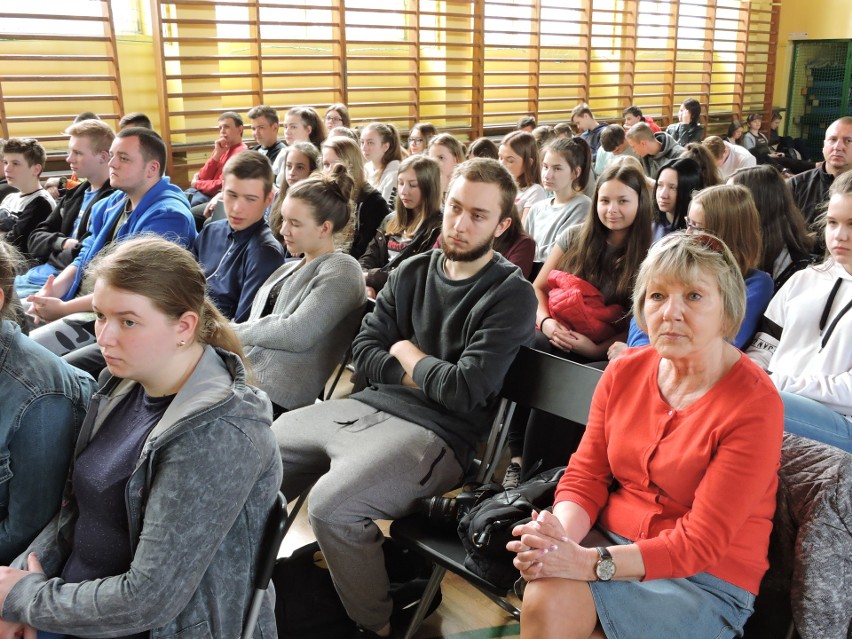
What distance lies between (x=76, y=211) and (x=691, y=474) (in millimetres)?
3909

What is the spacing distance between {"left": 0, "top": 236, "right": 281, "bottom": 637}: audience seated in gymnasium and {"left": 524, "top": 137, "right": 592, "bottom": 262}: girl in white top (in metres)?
2.75

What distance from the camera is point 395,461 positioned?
6.84ft

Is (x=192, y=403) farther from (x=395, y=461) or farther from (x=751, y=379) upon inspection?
(x=751, y=379)

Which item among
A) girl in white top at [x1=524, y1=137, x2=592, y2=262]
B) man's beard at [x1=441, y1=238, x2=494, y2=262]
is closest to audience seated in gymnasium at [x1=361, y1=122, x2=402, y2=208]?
girl in white top at [x1=524, y1=137, x2=592, y2=262]

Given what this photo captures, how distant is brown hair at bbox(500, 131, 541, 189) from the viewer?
4.88m

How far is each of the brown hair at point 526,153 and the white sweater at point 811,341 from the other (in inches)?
101

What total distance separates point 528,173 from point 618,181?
187 centimetres

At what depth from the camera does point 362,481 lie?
6.60ft

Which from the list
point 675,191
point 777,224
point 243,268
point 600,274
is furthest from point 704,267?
point 675,191

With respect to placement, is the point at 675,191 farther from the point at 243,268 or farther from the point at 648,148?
the point at 648,148

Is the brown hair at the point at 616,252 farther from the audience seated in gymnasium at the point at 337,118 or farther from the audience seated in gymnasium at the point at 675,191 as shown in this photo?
the audience seated in gymnasium at the point at 337,118

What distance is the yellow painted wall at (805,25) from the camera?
1247 centimetres

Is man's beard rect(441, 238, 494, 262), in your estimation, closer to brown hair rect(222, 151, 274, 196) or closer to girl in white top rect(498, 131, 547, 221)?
brown hair rect(222, 151, 274, 196)

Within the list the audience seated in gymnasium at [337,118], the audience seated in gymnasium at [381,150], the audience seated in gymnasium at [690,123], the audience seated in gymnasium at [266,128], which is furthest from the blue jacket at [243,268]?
the audience seated in gymnasium at [690,123]
